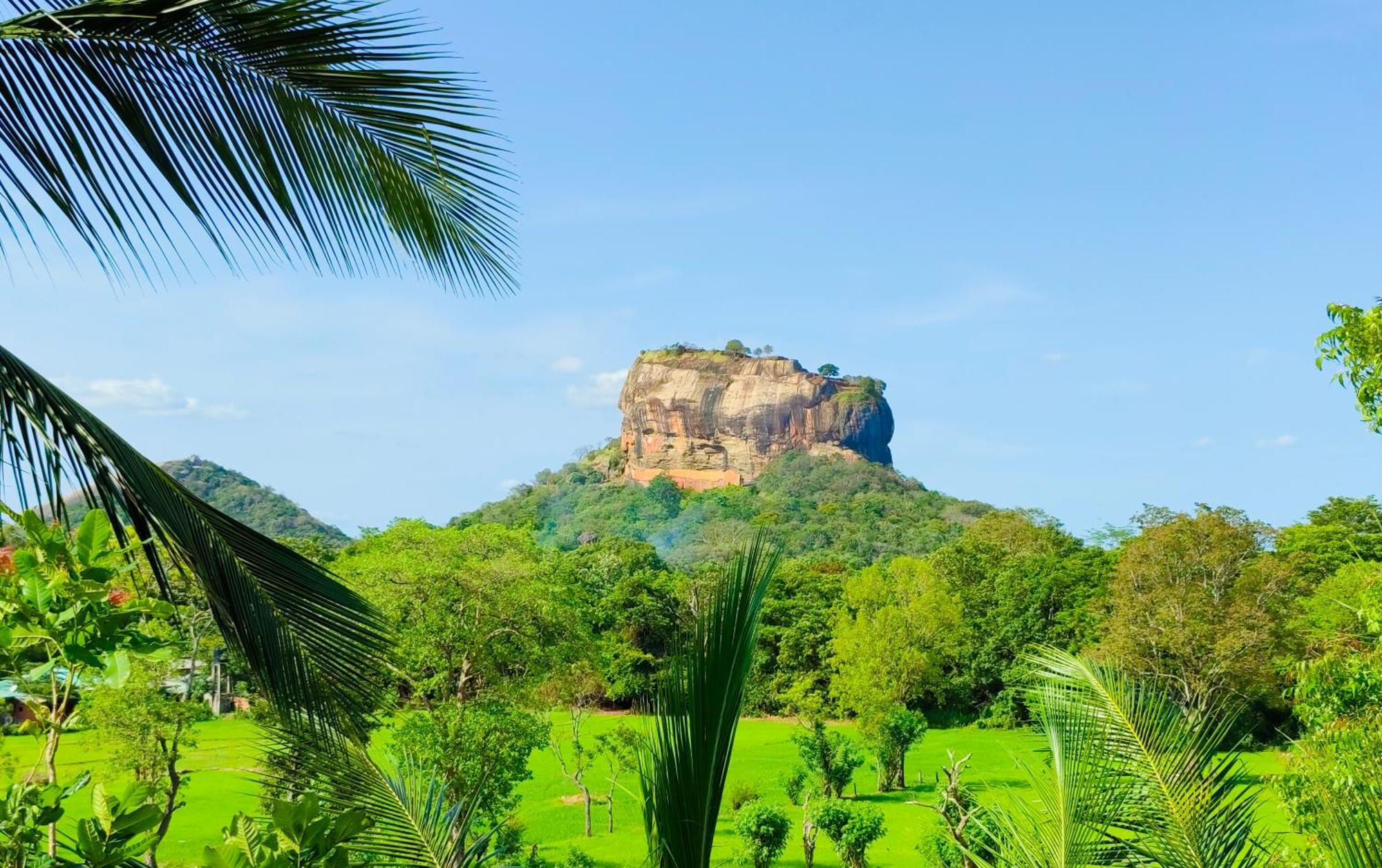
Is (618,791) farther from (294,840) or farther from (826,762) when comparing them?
(294,840)

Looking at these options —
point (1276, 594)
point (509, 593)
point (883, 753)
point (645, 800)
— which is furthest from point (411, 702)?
point (1276, 594)

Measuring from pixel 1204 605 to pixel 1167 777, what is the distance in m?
18.5

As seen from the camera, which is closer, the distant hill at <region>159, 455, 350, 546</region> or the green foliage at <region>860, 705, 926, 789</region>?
the green foliage at <region>860, 705, 926, 789</region>

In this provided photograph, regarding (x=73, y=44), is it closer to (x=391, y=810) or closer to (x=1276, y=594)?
(x=391, y=810)

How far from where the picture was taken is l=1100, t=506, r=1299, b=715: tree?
19375 millimetres

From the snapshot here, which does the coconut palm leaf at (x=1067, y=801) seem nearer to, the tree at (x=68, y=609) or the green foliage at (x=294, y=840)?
the green foliage at (x=294, y=840)

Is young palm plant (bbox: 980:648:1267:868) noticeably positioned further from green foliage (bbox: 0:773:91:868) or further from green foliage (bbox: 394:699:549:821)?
green foliage (bbox: 394:699:549:821)

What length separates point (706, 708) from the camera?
163cm

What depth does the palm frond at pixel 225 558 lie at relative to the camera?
1.45 metres

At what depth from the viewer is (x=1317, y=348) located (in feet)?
15.4

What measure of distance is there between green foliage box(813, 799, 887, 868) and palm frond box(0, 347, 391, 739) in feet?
41.8

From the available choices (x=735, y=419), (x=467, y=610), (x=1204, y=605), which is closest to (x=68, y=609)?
(x=467, y=610)

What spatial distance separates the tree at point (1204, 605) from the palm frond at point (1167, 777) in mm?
17169

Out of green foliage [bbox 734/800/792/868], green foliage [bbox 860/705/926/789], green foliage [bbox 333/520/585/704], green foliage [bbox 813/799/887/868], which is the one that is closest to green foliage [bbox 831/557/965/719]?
green foliage [bbox 860/705/926/789]
